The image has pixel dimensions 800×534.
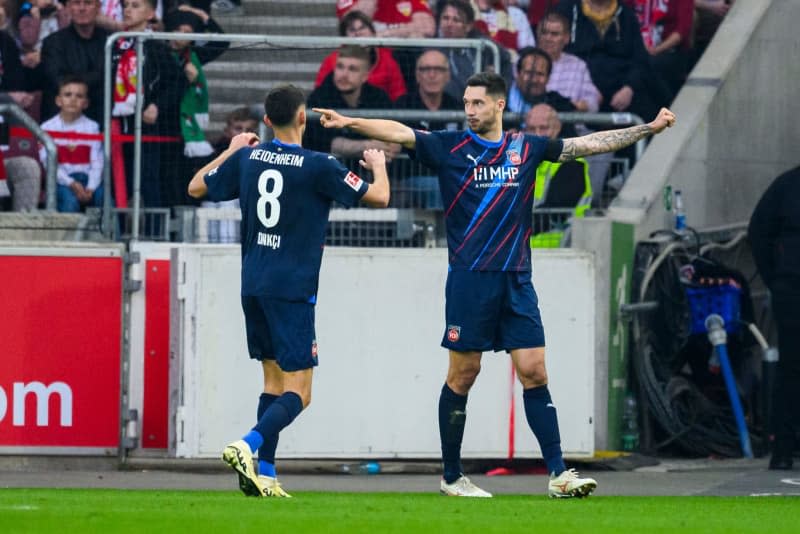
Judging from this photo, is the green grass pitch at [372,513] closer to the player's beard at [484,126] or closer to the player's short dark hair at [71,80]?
the player's beard at [484,126]

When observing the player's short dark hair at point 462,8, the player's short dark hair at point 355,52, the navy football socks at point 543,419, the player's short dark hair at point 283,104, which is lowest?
the navy football socks at point 543,419

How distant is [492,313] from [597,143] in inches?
45.5

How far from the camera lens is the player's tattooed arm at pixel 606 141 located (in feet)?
33.7

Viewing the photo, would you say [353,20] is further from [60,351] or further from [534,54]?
[60,351]

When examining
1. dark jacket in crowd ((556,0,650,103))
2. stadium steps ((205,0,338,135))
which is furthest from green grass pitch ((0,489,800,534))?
dark jacket in crowd ((556,0,650,103))

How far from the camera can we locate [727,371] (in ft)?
48.0

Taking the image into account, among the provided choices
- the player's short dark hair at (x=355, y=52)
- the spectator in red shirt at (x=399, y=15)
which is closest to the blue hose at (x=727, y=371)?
the player's short dark hair at (x=355, y=52)

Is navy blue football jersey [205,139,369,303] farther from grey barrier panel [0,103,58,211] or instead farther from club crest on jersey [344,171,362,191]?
grey barrier panel [0,103,58,211]

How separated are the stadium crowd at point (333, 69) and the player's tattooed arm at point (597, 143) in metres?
4.19

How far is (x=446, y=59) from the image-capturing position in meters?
15.1

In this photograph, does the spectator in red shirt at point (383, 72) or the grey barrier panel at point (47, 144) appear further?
the spectator in red shirt at point (383, 72)

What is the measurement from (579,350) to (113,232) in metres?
3.72

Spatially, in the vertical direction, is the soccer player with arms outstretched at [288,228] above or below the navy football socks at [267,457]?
above

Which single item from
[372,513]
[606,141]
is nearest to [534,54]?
[606,141]
